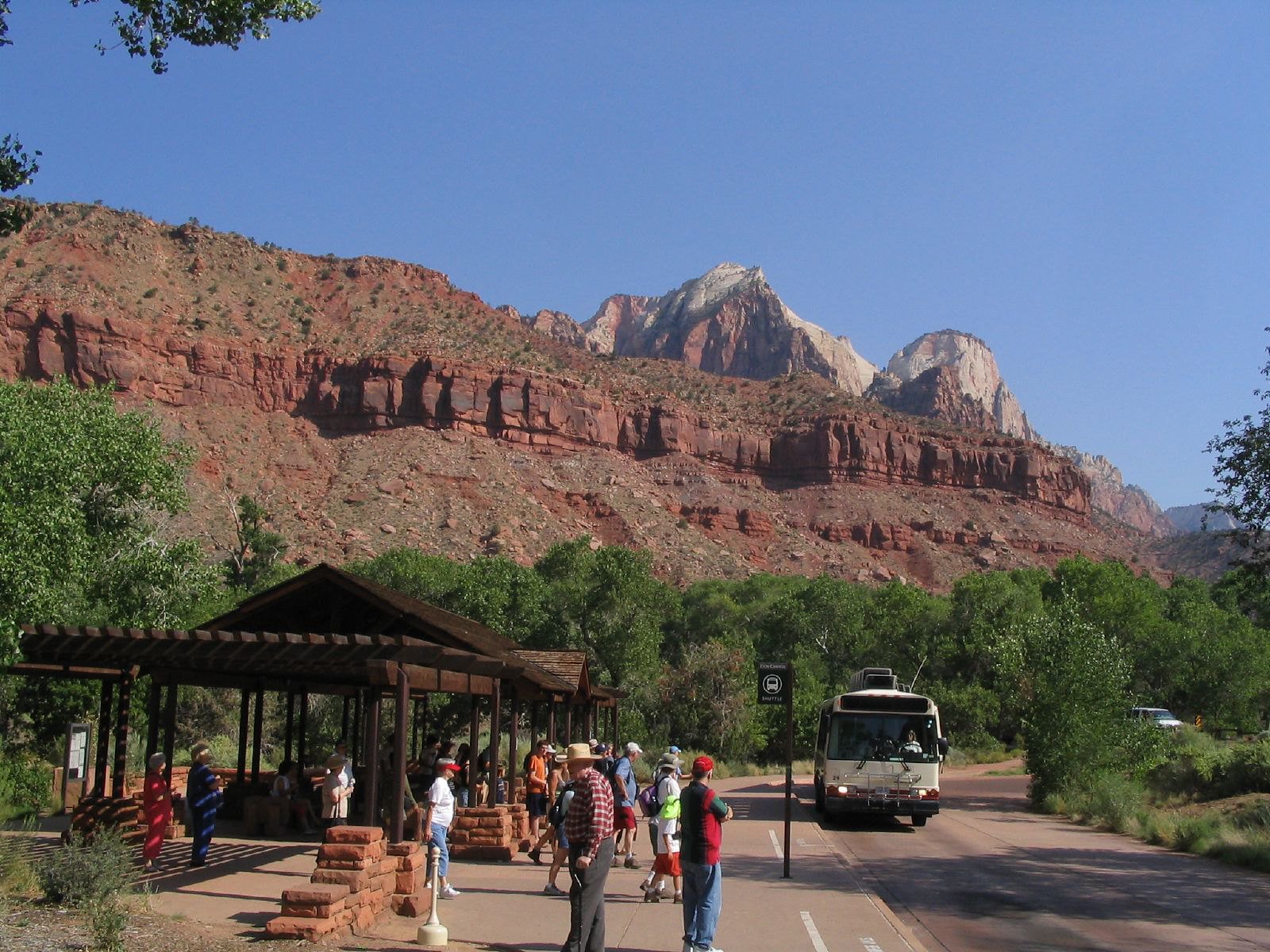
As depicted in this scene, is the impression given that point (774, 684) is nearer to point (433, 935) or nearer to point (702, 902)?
point (702, 902)

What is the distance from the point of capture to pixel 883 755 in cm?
2334

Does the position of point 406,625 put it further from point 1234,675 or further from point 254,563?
point 1234,675

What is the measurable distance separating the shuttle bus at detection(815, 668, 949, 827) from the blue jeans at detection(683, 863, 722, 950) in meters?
14.4

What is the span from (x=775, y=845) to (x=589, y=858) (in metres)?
11.7

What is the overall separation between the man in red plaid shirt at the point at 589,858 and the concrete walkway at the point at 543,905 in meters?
1.17

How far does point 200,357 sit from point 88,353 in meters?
8.41

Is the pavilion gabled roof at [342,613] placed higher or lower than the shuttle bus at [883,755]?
higher

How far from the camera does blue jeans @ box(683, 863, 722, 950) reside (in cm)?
941

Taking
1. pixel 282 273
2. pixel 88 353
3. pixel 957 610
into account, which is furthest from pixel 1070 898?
pixel 282 273

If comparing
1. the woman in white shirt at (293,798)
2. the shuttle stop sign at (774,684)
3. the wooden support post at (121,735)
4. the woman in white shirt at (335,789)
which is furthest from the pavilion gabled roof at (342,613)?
the woman in white shirt at (293,798)

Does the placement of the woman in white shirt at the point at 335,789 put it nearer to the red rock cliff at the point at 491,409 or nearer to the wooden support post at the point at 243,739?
the wooden support post at the point at 243,739

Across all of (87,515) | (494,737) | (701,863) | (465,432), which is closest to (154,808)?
(494,737)

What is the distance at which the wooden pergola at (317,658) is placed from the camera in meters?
11.7

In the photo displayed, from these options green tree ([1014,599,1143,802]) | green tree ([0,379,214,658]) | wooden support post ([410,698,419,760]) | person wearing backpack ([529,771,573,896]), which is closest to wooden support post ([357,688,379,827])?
person wearing backpack ([529,771,573,896])
